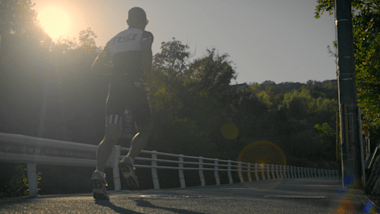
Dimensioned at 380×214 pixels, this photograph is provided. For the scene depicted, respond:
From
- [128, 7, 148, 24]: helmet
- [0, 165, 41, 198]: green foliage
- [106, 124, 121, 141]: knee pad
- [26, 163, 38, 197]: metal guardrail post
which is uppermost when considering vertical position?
[128, 7, 148, 24]: helmet

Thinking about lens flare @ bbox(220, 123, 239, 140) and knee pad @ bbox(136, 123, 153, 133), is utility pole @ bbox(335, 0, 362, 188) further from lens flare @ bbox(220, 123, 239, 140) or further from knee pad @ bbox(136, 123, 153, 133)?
lens flare @ bbox(220, 123, 239, 140)

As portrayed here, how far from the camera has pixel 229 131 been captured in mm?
47375

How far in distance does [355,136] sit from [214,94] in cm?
4435

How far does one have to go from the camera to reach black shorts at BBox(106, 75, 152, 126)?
4500mm

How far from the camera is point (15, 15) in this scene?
28.3 meters

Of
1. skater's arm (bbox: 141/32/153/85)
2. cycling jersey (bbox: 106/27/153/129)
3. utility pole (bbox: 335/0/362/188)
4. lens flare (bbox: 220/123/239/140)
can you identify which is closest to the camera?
cycling jersey (bbox: 106/27/153/129)

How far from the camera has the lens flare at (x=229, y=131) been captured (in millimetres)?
45731

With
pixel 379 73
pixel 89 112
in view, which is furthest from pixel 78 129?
pixel 379 73

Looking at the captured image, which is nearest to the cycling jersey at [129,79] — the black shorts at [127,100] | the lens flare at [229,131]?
the black shorts at [127,100]

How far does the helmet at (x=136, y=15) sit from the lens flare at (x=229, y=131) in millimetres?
40813

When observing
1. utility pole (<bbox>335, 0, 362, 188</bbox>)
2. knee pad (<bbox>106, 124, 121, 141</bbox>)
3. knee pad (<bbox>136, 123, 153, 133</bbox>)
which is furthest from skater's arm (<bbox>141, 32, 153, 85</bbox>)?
utility pole (<bbox>335, 0, 362, 188</bbox>)

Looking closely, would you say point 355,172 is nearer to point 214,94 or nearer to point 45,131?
point 45,131

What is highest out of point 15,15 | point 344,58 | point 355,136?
point 15,15

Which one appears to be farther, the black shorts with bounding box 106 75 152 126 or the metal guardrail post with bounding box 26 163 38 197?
the metal guardrail post with bounding box 26 163 38 197
